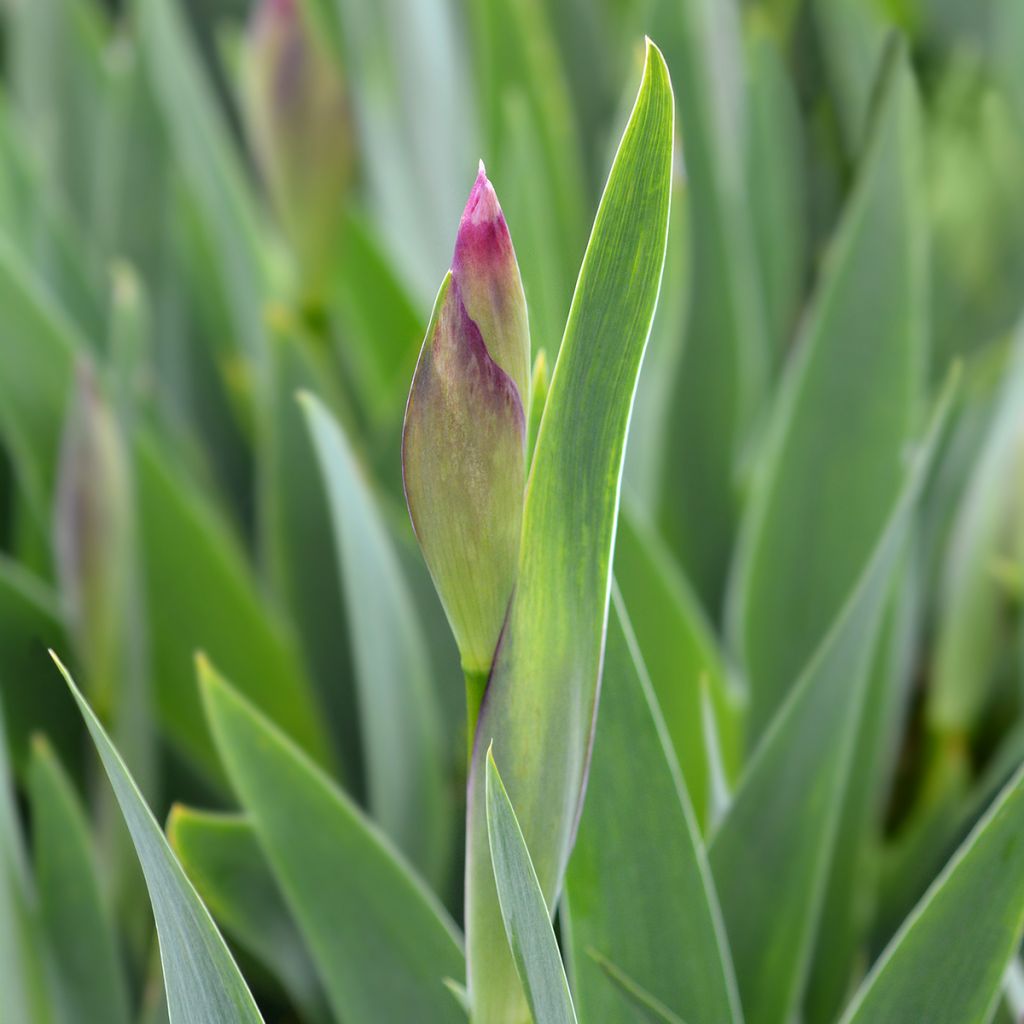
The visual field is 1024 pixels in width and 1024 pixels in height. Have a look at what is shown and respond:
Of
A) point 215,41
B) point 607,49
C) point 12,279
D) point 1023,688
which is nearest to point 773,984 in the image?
point 1023,688

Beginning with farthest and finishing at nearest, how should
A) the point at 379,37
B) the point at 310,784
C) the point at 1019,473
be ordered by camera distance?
1. the point at 379,37
2. the point at 1019,473
3. the point at 310,784

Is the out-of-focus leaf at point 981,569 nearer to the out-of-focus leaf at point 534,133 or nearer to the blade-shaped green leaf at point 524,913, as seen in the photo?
the out-of-focus leaf at point 534,133

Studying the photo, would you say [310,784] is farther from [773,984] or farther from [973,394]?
[973,394]

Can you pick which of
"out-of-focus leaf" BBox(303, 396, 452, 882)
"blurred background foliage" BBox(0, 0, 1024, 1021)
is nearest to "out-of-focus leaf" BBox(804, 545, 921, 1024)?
"blurred background foliage" BBox(0, 0, 1024, 1021)

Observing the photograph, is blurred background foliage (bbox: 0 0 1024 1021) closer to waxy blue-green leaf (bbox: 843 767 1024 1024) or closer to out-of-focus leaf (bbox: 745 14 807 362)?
out-of-focus leaf (bbox: 745 14 807 362)

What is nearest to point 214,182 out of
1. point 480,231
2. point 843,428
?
point 843,428

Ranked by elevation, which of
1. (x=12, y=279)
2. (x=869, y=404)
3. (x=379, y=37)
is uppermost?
(x=379, y=37)
